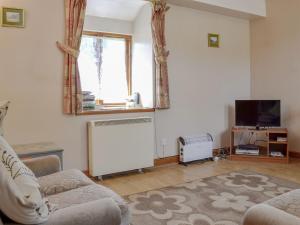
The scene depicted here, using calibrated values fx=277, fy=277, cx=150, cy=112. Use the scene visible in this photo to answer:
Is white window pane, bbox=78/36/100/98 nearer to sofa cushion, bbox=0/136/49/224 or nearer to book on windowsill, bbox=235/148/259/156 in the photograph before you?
book on windowsill, bbox=235/148/259/156

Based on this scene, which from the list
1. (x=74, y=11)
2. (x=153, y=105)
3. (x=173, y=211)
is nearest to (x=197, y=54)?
(x=153, y=105)

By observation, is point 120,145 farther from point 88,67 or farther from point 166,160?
point 88,67

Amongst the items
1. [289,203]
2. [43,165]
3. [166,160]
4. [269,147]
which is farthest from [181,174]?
[289,203]

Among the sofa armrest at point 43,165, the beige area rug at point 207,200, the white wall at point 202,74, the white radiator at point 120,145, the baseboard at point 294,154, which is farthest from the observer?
the baseboard at point 294,154

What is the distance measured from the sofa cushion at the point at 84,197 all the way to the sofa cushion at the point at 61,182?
0.29ft

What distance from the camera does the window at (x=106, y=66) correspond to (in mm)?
4035

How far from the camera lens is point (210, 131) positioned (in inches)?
184

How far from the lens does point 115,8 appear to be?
406 centimetres

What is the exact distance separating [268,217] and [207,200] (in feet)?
5.07

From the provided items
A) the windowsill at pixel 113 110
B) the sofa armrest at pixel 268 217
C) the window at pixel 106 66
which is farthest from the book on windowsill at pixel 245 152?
the sofa armrest at pixel 268 217

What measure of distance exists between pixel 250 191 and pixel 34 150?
2.32 meters

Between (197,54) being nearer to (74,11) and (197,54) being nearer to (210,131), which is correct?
(210,131)

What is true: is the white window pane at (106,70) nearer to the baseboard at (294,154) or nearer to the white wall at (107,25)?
the white wall at (107,25)

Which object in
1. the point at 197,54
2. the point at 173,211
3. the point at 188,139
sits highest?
the point at 197,54
